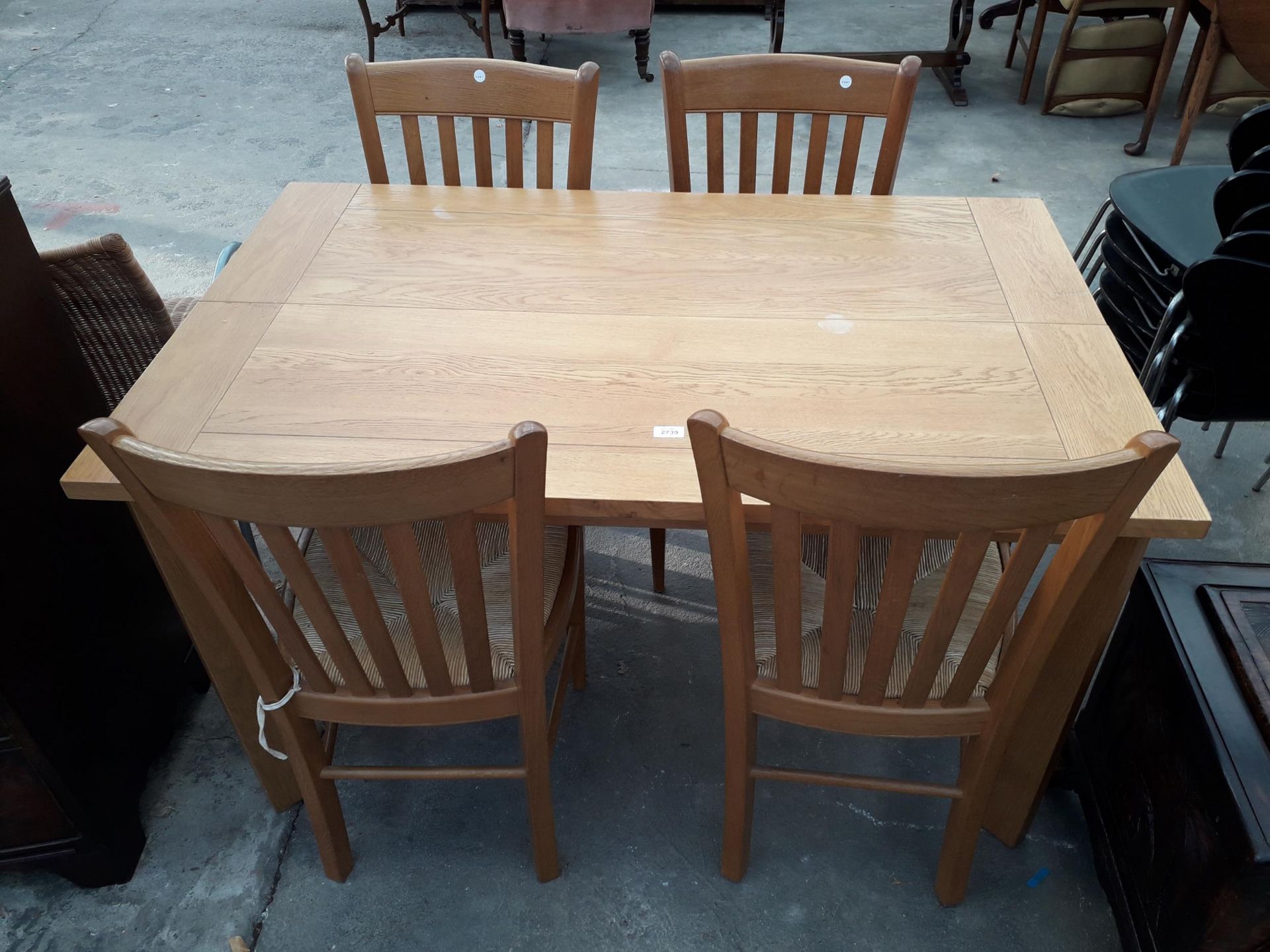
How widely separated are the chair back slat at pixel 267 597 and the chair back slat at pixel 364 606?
8 cm

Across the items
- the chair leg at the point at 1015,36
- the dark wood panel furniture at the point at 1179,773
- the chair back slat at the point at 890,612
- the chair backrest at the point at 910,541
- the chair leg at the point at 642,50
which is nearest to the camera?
the chair backrest at the point at 910,541

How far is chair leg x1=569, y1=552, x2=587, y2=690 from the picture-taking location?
1618 millimetres

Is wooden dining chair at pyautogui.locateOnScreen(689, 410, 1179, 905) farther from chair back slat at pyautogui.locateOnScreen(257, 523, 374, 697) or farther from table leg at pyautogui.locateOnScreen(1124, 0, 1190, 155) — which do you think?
table leg at pyautogui.locateOnScreen(1124, 0, 1190, 155)

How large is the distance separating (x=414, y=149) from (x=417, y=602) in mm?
1127

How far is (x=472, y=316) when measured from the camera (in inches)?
56.1

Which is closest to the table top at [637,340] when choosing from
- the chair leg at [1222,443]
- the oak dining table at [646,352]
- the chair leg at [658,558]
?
the oak dining table at [646,352]

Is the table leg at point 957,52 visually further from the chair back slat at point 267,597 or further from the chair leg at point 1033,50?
the chair back slat at point 267,597

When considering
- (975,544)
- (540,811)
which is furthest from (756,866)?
(975,544)

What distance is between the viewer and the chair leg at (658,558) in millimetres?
1907

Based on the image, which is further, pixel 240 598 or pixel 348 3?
pixel 348 3

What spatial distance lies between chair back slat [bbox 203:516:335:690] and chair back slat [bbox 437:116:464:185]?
100 cm

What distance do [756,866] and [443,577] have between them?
694mm

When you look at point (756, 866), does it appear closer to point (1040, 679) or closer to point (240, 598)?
point (1040, 679)

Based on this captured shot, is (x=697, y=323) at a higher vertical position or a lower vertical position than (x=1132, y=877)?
higher
